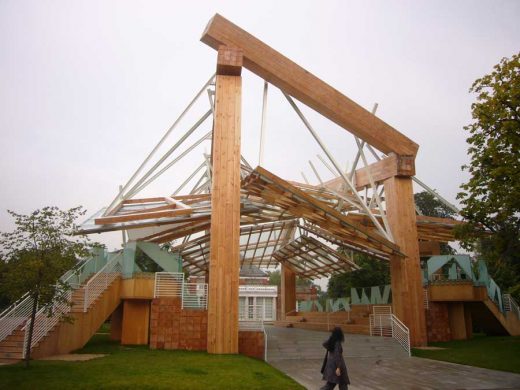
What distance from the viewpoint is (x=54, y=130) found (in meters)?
22.0

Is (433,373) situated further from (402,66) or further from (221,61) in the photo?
(402,66)

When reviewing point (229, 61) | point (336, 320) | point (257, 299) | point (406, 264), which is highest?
point (229, 61)

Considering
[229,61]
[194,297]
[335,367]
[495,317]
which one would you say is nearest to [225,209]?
[194,297]

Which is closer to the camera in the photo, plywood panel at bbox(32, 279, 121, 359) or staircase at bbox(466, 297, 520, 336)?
plywood panel at bbox(32, 279, 121, 359)

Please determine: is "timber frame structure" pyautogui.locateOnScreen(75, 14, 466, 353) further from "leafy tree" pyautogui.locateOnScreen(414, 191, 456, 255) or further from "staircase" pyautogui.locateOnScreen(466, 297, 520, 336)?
"leafy tree" pyautogui.locateOnScreen(414, 191, 456, 255)

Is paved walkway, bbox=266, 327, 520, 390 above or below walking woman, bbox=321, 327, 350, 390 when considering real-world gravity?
below

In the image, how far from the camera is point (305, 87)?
58.9 feet

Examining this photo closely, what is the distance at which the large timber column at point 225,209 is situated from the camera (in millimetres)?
13531

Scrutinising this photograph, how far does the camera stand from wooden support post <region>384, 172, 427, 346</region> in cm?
1814

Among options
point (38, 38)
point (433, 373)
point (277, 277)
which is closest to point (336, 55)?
point (38, 38)

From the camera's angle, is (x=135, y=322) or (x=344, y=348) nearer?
(x=344, y=348)

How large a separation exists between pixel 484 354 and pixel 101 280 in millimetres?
14565

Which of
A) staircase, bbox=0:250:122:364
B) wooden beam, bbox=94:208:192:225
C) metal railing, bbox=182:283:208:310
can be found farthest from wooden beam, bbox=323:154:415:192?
staircase, bbox=0:250:122:364

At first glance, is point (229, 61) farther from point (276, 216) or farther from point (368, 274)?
point (368, 274)
